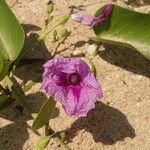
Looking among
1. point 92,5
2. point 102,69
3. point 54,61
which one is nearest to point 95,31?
point 102,69

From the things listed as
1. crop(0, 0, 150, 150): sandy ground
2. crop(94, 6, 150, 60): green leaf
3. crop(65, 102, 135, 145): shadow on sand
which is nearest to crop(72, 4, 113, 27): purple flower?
crop(94, 6, 150, 60): green leaf

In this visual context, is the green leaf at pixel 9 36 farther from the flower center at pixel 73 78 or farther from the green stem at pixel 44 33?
the flower center at pixel 73 78

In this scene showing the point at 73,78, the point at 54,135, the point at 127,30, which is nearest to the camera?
the point at 73,78

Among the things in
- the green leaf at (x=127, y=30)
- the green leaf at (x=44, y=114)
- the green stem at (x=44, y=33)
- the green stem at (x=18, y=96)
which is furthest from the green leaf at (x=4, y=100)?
the green leaf at (x=127, y=30)

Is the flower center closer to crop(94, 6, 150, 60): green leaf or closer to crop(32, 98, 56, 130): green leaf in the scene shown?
crop(32, 98, 56, 130): green leaf

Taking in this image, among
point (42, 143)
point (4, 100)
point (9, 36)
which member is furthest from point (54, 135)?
point (9, 36)

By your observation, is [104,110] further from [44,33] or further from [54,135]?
[44,33]

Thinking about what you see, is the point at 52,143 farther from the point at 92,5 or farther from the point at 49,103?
the point at 92,5
